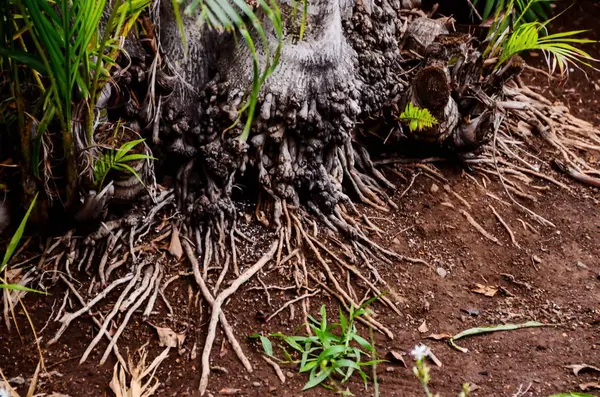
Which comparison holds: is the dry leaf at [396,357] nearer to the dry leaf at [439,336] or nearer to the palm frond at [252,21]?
the dry leaf at [439,336]

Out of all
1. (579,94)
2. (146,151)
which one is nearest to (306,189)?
(146,151)

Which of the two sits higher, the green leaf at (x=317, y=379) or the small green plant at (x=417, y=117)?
the small green plant at (x=417, y=117)

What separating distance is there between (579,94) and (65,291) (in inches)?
139

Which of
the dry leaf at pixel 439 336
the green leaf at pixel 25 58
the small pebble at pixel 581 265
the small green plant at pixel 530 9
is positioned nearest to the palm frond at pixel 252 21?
the green leaf at pixel 25 58

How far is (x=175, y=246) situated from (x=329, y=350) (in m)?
0.80

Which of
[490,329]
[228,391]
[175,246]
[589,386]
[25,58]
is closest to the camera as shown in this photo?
[25,58]

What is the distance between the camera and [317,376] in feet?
7.34

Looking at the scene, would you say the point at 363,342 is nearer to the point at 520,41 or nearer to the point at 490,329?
the point at 490,329

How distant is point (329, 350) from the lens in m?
2.27

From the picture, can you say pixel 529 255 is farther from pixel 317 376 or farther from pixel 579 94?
pixel 579 94

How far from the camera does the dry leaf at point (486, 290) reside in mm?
2783

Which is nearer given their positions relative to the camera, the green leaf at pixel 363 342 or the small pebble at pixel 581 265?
the green leaf at pixel 363 342

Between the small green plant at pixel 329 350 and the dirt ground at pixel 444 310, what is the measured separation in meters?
0.04

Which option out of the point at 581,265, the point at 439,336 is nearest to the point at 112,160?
the point at 439,336
